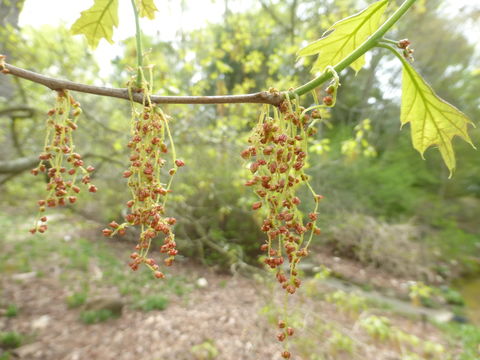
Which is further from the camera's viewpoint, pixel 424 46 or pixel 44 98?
pixel 424 46

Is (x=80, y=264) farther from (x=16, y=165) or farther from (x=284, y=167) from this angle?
(x=284, y=167)

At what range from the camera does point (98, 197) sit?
303 inches

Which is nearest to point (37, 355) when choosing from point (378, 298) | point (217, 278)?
point (217, 278)

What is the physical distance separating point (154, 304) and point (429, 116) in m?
5.11

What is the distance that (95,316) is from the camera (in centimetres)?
449

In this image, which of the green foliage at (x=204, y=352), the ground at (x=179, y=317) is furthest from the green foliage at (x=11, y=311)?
the green foliage at (x=204, y=352)

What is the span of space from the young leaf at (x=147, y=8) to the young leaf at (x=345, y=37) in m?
0.59

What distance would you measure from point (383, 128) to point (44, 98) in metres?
12.6

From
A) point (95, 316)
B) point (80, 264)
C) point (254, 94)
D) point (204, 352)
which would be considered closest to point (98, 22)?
point (254, 94)

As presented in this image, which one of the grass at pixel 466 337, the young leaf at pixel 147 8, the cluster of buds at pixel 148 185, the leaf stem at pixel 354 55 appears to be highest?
the young leaf at pixel 147 8

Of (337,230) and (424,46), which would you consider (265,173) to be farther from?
(424,46)

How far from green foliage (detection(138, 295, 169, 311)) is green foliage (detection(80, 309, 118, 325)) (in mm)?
537

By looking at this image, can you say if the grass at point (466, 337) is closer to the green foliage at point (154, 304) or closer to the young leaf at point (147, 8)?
the green foliage at point (154, 304)

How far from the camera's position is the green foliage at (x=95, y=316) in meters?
4.45
